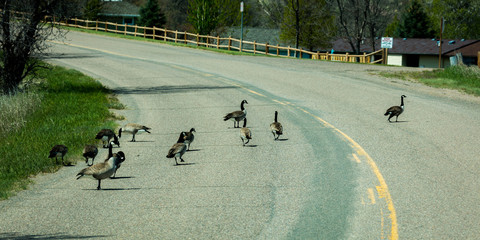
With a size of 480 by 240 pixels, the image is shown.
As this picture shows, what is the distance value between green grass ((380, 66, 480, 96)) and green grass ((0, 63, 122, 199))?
55.2 ft

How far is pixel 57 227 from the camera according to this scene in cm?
899

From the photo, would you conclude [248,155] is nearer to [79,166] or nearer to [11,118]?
[79,166]

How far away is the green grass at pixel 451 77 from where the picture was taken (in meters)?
30.4

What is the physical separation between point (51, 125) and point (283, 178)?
9.27 meters

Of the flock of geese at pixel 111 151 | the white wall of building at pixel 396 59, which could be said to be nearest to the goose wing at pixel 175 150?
the flock of geese at pixel 111 151

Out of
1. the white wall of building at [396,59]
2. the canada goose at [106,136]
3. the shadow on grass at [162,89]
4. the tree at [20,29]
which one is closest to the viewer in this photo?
the canada goose at [106,136]

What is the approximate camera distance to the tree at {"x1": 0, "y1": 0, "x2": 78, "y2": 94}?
24.1 meters

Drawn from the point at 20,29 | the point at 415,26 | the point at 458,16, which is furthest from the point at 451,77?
the point at 458,16

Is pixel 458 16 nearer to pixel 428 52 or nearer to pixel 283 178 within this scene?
pixel 428 52

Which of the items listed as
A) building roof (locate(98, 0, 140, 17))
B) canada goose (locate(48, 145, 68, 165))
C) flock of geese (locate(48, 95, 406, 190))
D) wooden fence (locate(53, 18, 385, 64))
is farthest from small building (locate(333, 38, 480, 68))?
canada goose (locate(48, 145, 68, 165))

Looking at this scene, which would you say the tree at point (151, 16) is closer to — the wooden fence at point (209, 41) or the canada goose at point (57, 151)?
the wooden fence at point (209, 41)

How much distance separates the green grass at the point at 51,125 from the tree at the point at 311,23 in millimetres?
55356

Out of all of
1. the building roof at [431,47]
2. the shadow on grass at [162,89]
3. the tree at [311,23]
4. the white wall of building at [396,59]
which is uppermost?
the tree at [311,23]

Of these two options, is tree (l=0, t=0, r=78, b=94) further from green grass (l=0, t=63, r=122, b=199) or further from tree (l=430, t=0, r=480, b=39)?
tree (l=430, t=0, r=480, b=39)
